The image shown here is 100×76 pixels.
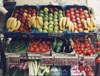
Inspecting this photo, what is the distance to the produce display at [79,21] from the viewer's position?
507cm

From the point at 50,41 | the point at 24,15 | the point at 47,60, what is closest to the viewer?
the point at 47,60

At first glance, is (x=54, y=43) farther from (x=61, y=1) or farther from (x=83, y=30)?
(x=61, y=1)

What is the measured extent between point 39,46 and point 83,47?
112cm

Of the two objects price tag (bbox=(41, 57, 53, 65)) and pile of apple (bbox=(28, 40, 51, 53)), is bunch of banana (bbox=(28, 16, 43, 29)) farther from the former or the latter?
price tag (bbox=(41, 57, 53, 65))

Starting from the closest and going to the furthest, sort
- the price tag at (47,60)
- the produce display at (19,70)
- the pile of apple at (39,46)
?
the price tag at (47,60) < the pile of apple at (39,46) < the produce display at (19,70)

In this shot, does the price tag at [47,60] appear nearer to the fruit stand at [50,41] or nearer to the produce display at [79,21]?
the fruit stand at [50,41]

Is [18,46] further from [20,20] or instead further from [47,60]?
[47,60]

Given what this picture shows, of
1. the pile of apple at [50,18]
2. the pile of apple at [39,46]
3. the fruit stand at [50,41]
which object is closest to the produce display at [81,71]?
the fruit stand at [50,41]

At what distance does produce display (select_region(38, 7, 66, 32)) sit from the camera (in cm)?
511

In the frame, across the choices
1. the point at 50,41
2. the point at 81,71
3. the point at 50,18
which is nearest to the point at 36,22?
the point at 50,18

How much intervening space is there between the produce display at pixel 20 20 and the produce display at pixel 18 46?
409 mm

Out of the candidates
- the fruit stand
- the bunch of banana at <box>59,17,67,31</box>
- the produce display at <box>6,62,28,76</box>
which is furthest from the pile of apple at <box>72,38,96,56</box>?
the produce display at <box>6,62,28,76</box>

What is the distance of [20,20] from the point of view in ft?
17.6

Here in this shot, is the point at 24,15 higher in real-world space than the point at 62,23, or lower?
higher
